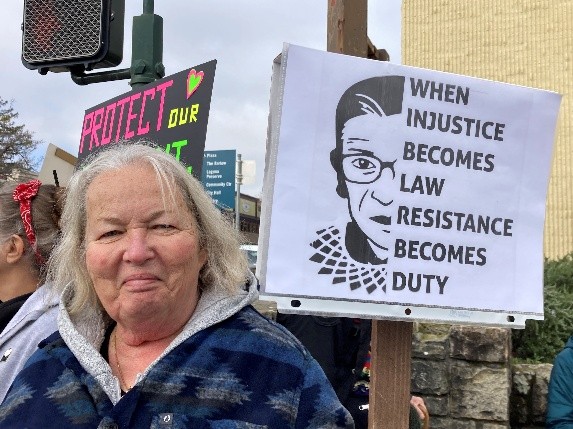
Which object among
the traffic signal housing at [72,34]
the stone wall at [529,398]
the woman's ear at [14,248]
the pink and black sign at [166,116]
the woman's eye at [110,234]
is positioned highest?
the traffic signal housing at [72,34]

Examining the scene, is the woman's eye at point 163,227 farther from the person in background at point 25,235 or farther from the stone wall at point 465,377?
the stone wall at point 465,377

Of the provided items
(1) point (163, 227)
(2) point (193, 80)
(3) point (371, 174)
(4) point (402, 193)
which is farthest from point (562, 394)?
(1) point (163, 227)

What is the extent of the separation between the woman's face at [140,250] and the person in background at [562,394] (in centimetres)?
275

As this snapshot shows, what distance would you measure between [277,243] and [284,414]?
727mm

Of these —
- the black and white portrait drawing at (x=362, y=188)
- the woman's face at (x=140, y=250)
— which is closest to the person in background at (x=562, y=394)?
the black and white portrait drawing at (x=362, y=188)

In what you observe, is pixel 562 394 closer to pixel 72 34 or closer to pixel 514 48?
pixel 72 34

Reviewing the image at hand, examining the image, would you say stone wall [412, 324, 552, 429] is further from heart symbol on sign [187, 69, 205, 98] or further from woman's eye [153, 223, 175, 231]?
woman's eye [153, 223, 175, 231]

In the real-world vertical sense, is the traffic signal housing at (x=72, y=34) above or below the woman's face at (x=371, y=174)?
above

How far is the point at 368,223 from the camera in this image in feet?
8.05

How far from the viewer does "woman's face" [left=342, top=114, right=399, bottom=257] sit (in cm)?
246

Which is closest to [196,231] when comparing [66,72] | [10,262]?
[10,262]

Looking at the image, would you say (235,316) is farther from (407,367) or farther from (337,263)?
(407,367)

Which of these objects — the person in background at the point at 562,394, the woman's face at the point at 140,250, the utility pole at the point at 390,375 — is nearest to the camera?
the woman's face at the point at 140,250

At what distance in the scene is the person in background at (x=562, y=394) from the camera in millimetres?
4039
